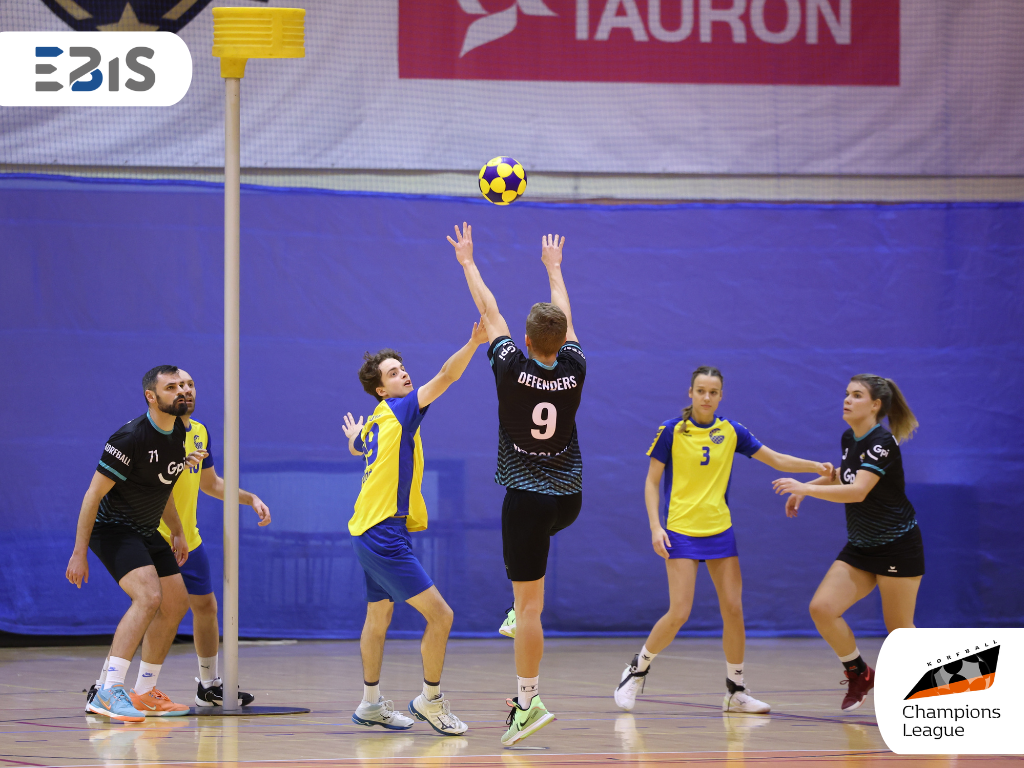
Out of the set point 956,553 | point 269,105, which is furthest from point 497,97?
point 956,553

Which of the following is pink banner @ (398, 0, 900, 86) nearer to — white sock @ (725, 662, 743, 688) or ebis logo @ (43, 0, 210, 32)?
ebis logo @ (43, 0, 210, 32)

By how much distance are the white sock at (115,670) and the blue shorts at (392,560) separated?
136cm

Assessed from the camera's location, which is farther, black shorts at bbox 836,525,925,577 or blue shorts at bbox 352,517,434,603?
black shorts at bbox 836,525,925,577

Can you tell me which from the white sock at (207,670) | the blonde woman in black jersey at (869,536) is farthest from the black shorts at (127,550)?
the blonde woman in black jersey at (869,536)

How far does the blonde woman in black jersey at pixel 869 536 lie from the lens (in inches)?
239

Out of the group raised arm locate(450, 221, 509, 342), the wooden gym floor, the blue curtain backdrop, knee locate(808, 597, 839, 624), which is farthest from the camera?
the blue curtain backdrop

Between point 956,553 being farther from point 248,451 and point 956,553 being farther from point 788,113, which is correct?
point 248,451

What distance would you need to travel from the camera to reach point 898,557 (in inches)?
239

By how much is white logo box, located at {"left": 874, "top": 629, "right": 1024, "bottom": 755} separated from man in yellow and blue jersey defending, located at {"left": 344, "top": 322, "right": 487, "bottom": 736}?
1.95m

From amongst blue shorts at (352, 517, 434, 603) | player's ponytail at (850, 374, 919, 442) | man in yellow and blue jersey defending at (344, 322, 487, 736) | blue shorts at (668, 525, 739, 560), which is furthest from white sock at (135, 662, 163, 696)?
player's ponytail at (850, 374, 919, 442)

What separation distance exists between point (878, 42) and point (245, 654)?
7.19 m

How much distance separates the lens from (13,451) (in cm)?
890

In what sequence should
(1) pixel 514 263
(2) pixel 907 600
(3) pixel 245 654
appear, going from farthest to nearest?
(1) pixel 514 263
(3) pixel 245 654
(2) pixel 907 600

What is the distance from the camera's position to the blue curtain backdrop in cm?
902
